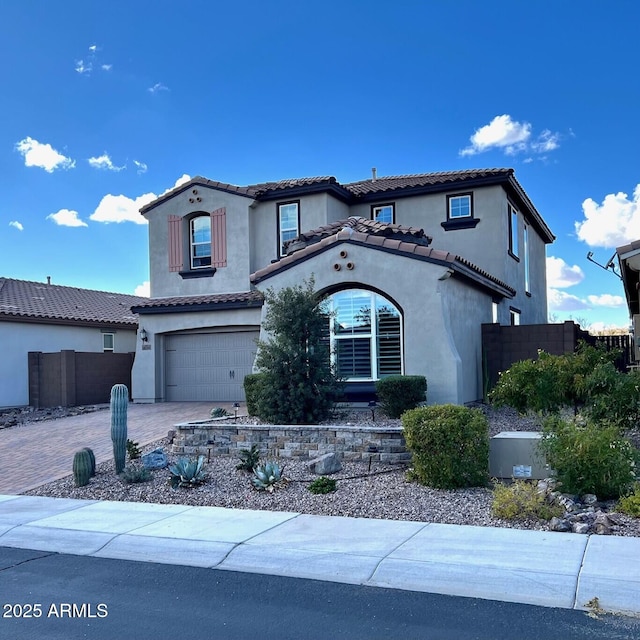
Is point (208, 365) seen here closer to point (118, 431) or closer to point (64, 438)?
point (64, 438)

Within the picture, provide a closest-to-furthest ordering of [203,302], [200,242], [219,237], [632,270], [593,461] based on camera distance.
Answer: [593,461] → [632,270] → [203,302] → [219,237] → [200,242]

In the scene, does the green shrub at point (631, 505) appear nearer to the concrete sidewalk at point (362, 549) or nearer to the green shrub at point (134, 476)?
the concrete sidewalk at point (362, 549)

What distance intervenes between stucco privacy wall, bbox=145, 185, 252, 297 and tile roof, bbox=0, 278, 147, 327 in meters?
3.66

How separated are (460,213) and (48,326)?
45.5ft

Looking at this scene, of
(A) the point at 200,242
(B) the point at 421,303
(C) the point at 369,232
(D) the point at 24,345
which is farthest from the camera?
(D) the point at 24,345

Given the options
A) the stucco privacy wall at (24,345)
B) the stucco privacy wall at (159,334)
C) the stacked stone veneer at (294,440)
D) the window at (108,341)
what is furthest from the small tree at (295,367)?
the window at (108,341)

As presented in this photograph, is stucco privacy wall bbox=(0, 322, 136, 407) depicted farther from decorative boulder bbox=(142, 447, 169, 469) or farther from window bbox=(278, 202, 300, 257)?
decorative boulder bbox=(142, 447, 169, 469)

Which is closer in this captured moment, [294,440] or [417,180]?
[294,440]

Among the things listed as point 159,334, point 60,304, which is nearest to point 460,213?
point 159,334

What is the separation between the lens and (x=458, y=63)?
18.0 metres

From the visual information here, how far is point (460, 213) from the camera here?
815 inches

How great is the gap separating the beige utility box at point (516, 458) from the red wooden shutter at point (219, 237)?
13.3 m

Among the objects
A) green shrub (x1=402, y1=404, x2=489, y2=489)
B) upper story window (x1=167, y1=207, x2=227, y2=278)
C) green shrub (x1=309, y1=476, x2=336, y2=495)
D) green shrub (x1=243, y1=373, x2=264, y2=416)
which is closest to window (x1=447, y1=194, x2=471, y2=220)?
upper story window (x1=167, y1=207, x2=227, y2=278)

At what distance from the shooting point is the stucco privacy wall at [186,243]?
21.7 metres
